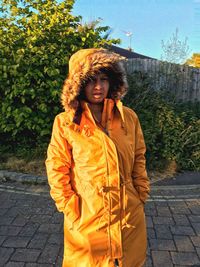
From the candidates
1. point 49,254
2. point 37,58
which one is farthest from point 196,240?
point 37,58

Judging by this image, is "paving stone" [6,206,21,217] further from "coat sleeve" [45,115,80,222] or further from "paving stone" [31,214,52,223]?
"coat sleeve" [45,115,80,222]

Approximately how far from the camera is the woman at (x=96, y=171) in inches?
82.4

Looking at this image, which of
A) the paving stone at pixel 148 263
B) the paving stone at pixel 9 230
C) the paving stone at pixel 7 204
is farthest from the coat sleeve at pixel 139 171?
the paving stone at pixel 7 204

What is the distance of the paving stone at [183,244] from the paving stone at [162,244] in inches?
2.6

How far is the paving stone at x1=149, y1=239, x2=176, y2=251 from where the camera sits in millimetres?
3588

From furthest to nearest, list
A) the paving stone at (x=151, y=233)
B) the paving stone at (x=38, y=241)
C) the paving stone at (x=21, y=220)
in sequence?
the paving stone at (x=21, y=220)
the paving stone at (x=151, y=233)
the paving stone at (x=38, y=241)

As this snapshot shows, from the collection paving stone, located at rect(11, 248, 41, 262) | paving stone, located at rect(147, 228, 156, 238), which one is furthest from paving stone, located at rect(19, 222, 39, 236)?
paving stone, located at rect(147, 228, 156, 238)

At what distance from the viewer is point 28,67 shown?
20.8 feet

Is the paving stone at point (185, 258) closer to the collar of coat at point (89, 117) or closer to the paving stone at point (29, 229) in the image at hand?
the paving stone at point (29, 229)

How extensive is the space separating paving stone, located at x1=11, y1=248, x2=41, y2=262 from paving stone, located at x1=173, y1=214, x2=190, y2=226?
187 cm

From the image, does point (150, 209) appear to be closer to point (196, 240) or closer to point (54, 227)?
point (196, 240)

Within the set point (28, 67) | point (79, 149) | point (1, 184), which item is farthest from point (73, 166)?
point (28, 67)

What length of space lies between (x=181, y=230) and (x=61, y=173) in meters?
2.41

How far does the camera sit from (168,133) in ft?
22.4
